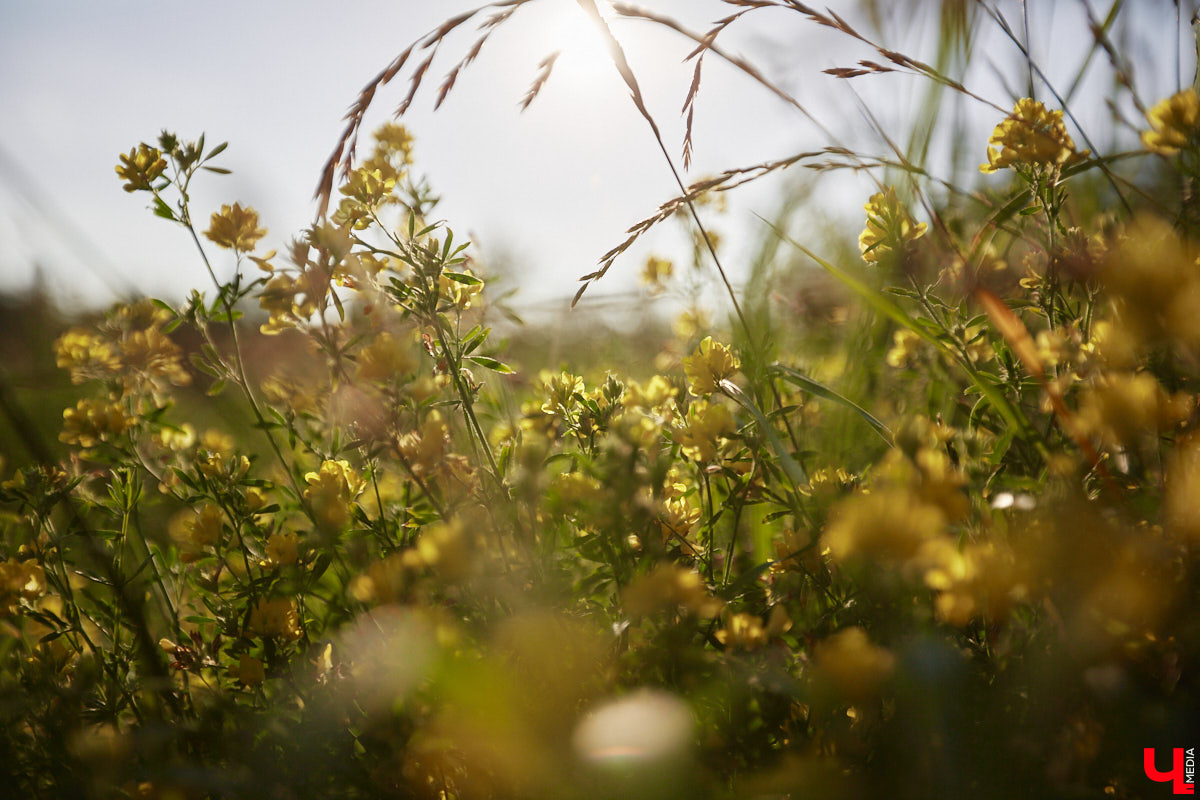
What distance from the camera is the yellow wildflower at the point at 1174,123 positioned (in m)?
0.97

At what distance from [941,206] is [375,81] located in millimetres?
1512

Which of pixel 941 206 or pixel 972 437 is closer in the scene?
pixel 972 437

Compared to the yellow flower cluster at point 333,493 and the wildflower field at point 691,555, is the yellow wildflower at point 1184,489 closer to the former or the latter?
the wildflower field at point 691,555

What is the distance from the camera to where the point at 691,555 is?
44.3 inches

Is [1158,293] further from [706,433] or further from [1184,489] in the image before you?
[706,433]

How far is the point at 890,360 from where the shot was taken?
189cm

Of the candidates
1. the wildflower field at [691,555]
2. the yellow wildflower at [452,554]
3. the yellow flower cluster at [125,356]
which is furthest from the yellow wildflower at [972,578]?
the yellow flower cluster at [125,356]

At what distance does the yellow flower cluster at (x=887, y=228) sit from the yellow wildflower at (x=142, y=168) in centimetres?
154

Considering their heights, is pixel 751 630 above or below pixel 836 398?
below

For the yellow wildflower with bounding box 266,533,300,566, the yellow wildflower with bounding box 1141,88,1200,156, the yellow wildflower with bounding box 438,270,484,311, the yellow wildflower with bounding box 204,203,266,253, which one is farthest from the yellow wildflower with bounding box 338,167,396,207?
the yellow wildflower with bounding box 1141,88,1200,156

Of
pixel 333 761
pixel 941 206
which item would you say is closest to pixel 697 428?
pixel 333 761

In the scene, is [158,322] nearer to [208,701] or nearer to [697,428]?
[208,701]

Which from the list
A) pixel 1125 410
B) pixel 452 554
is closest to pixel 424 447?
pixel 452 554

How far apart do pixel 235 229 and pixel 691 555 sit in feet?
4.19
